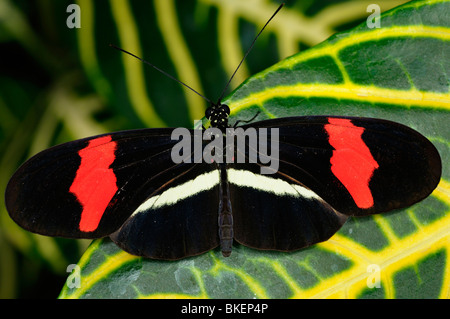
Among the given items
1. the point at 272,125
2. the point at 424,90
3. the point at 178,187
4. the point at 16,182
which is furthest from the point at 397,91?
the point at 16,182

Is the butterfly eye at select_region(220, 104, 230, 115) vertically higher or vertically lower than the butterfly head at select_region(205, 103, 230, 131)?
lower

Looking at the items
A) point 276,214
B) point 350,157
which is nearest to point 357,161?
point 350,157

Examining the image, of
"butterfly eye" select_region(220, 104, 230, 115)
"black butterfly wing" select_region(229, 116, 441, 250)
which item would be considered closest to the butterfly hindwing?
"black butterfly wing" select_region(229, 116, 441, 250)

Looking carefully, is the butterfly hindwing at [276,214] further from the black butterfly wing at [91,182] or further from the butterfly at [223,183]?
the black butterfly wing at [91,182]

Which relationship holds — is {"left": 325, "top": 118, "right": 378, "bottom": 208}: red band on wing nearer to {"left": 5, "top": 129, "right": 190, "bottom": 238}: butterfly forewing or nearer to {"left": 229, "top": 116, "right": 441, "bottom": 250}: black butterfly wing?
{"left": 229, "top": 116, "right": 441, "bottom": 250}: black butterfly wing

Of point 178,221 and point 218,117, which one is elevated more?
point 218,117

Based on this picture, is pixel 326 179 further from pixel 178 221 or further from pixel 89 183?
pixel 89 183

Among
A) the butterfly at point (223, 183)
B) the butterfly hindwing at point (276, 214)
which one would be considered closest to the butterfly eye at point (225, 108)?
the butterfly at point (223, 183)
